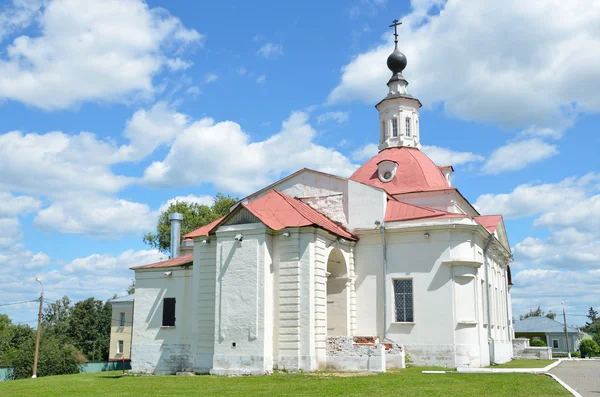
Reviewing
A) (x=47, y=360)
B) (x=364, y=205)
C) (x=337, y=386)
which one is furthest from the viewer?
(x=47, y=360)

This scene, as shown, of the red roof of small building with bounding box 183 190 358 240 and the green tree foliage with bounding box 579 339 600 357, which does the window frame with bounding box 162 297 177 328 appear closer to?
the red roof of small building with bounding box 183 190 358 240

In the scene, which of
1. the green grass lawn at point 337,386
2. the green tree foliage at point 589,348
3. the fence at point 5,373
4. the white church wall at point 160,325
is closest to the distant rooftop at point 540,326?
the green tree foliage at point 589,348

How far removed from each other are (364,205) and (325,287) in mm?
Result: 4824

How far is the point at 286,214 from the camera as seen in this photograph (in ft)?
75.6

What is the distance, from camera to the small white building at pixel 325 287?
70.2 feet

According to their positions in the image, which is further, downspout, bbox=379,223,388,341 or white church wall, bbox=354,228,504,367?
downspout, bbox=379,223,388,341

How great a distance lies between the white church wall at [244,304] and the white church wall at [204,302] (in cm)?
99

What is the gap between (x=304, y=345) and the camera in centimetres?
2108

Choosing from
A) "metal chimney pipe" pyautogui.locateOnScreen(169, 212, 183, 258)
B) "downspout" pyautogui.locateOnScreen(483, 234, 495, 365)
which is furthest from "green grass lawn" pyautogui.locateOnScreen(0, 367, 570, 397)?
"metal chimney pipe" pyautogui.locateOnScreen(169, 212, 183, 258)

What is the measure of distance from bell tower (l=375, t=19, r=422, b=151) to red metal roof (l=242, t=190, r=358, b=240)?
33.8 ft

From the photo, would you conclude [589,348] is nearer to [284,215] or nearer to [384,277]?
[384,277]

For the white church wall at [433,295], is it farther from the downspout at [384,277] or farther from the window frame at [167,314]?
the window frame at [167,314]

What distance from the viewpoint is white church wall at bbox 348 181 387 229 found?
25.7 meters

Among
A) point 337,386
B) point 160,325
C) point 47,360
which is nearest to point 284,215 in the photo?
point 160,325
